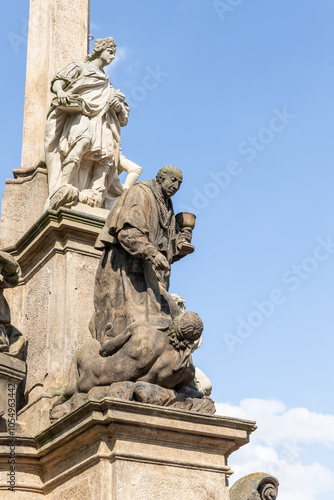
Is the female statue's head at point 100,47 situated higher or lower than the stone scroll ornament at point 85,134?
higher

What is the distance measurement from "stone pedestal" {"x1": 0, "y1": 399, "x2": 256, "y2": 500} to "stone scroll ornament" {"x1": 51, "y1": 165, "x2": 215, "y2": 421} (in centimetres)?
23

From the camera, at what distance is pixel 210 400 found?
740cm

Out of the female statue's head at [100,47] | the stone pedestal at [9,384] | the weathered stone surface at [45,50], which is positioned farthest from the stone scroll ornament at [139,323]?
the weathered stone surface at [45,50]

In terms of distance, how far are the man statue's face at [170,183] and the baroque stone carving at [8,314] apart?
1.60 m

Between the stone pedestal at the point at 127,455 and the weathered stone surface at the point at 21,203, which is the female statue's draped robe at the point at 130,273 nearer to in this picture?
the stone pedestal at the point at 127,455

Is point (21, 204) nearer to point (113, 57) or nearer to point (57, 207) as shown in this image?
point (57, 207)

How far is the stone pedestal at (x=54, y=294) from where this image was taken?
8.32m

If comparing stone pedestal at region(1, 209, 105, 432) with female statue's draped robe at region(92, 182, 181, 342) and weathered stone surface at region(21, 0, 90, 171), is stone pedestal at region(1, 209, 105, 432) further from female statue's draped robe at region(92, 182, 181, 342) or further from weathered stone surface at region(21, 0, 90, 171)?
weathered stone surface at region(21, 0, 90, 171)

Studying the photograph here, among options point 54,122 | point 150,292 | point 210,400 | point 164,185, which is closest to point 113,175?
point 54,122

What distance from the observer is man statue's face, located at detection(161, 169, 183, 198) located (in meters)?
8.13

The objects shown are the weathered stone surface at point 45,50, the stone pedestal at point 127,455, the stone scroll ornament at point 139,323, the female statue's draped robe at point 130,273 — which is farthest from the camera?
the weathered stone surface at point 45,50

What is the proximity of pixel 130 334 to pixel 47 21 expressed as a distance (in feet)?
16.4

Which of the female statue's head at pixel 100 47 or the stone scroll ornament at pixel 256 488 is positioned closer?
the stone scroll ornament at pixel 256 488

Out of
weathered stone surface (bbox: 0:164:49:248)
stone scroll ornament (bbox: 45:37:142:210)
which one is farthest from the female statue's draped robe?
weathered stone surface (bbox: 0:164:49:248)
